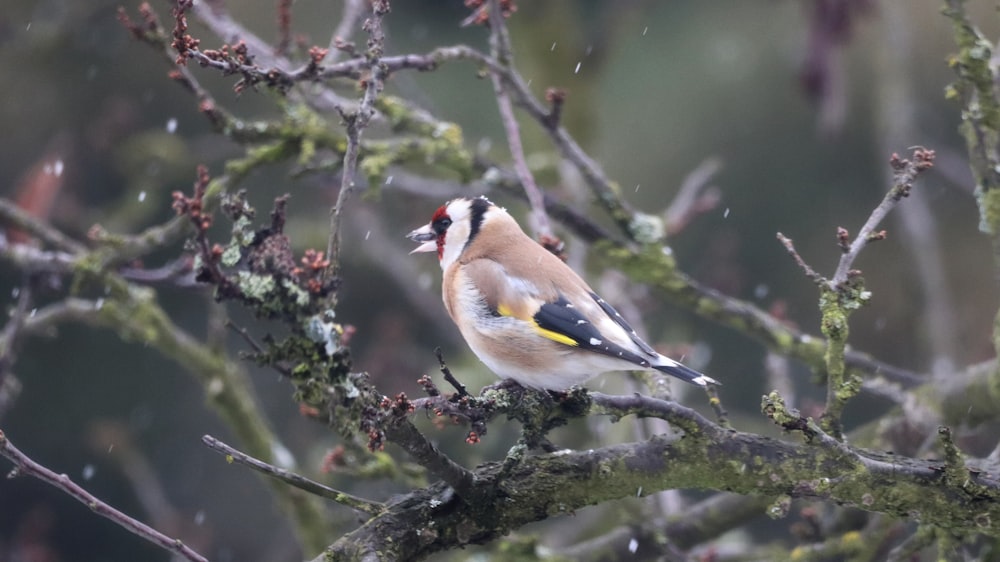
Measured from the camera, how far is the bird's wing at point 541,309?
10.6 ft

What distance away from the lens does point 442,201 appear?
20.5ft

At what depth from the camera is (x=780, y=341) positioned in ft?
13.0

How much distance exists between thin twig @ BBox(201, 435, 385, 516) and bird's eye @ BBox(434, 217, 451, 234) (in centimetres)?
165

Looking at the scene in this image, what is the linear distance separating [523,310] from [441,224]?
2.21 feet

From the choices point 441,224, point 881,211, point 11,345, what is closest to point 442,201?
point 441,224

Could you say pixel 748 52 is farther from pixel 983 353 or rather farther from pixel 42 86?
pixel 42 86

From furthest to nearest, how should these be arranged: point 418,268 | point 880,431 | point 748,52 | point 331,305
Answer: point 748,52 → point 418,268 → point 880,431 → point 331,305

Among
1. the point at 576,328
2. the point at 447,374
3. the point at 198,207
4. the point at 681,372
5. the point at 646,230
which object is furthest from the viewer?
the point at 646,230

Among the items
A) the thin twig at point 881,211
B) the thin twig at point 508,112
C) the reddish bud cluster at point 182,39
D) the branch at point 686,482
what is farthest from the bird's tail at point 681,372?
the reddish bud cluster at point 182,39

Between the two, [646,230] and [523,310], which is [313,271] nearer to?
[523,310]

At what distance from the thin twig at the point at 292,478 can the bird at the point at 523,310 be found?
0.80 metres

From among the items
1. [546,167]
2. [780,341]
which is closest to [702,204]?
[546,167]

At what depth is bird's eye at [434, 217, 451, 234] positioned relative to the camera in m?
3.88

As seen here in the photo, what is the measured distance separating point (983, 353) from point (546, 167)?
8.33ft
